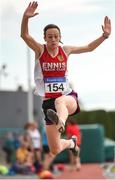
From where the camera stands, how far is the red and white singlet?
7887mm

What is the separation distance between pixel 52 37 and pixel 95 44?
0.63 meters

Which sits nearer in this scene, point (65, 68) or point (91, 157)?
point (65, 68)

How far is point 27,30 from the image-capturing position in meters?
7.86

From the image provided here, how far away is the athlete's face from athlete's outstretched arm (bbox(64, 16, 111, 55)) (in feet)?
0.82

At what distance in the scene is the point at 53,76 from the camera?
26.1ft

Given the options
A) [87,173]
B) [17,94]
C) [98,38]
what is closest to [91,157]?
[87,173]

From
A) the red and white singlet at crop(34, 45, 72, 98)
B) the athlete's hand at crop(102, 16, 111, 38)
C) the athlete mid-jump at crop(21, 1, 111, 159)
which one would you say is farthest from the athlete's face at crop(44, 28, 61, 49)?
the athlete's hand at crop(102, 16, 111, 38)

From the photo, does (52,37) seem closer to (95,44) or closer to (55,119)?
(95,44)

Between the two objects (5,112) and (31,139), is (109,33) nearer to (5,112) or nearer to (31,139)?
(31,139)

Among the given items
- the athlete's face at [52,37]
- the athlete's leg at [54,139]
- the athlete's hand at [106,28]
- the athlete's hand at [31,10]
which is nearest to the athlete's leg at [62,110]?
the athlete's leg at [54,139]

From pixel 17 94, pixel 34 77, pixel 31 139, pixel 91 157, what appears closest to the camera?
pixel 34 77

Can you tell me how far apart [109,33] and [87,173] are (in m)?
12.4

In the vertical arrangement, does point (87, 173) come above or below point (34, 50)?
below

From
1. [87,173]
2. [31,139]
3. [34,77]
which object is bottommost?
[87,173]
